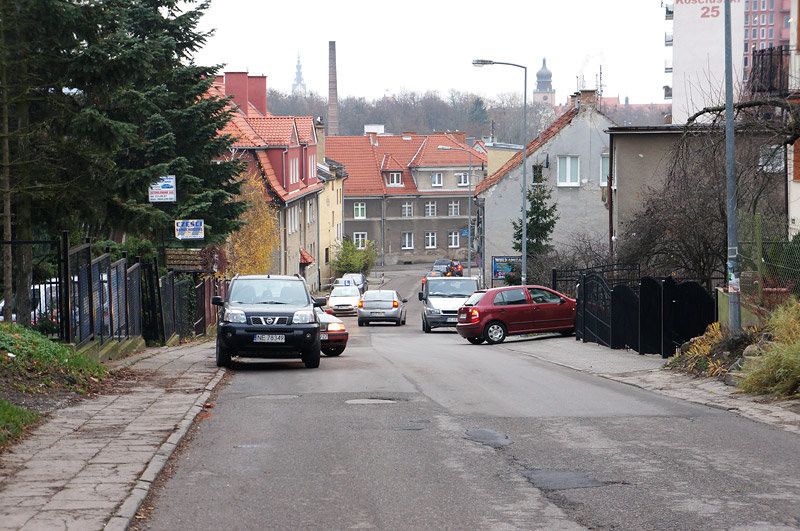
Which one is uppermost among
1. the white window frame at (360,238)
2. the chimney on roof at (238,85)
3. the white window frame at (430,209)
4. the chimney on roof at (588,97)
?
the chimney on roof at (238,85)

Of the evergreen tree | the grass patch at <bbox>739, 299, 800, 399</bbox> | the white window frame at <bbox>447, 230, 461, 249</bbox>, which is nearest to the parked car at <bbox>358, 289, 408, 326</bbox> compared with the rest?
the evergreen tree

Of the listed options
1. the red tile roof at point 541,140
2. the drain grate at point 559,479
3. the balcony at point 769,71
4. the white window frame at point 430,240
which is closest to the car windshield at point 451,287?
the balcony at point 769,71

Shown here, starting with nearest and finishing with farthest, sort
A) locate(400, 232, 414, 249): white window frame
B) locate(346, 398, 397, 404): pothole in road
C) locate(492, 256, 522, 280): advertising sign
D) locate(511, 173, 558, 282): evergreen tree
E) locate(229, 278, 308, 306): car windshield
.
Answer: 1. locate(346, 398, 397, 404): pothole in road
2. locate(229, 278, 308, 306): car windshield
3. locate(511, 173, 558, 282): evergreen tree
4. locate(492, 256, 522, 280): advertising sign
5. locate(400, 232, 414, 249): white window frame

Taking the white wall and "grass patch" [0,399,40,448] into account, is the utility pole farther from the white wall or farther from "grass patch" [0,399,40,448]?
the white wall

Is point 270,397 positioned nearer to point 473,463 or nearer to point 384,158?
point 473,463

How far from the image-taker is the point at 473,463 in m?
8.00

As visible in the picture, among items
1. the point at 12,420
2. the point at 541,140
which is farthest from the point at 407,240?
the point at 12,420

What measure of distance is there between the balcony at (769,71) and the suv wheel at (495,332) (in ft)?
29.5

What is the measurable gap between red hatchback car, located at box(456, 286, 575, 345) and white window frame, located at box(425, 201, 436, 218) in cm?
6613

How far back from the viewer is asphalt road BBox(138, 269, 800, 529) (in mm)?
6320

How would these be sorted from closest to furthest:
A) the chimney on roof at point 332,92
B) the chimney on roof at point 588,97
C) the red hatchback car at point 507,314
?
the red hatchback car at point 507,314
the chimney on roof at point 588,97
the chimney on roof at point 332,92

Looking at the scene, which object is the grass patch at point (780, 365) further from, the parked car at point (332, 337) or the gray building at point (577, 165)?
the gray building at point (577, 165)

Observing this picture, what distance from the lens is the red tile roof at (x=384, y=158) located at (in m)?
91.7

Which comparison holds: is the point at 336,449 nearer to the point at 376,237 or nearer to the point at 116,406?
the point at 116,406
